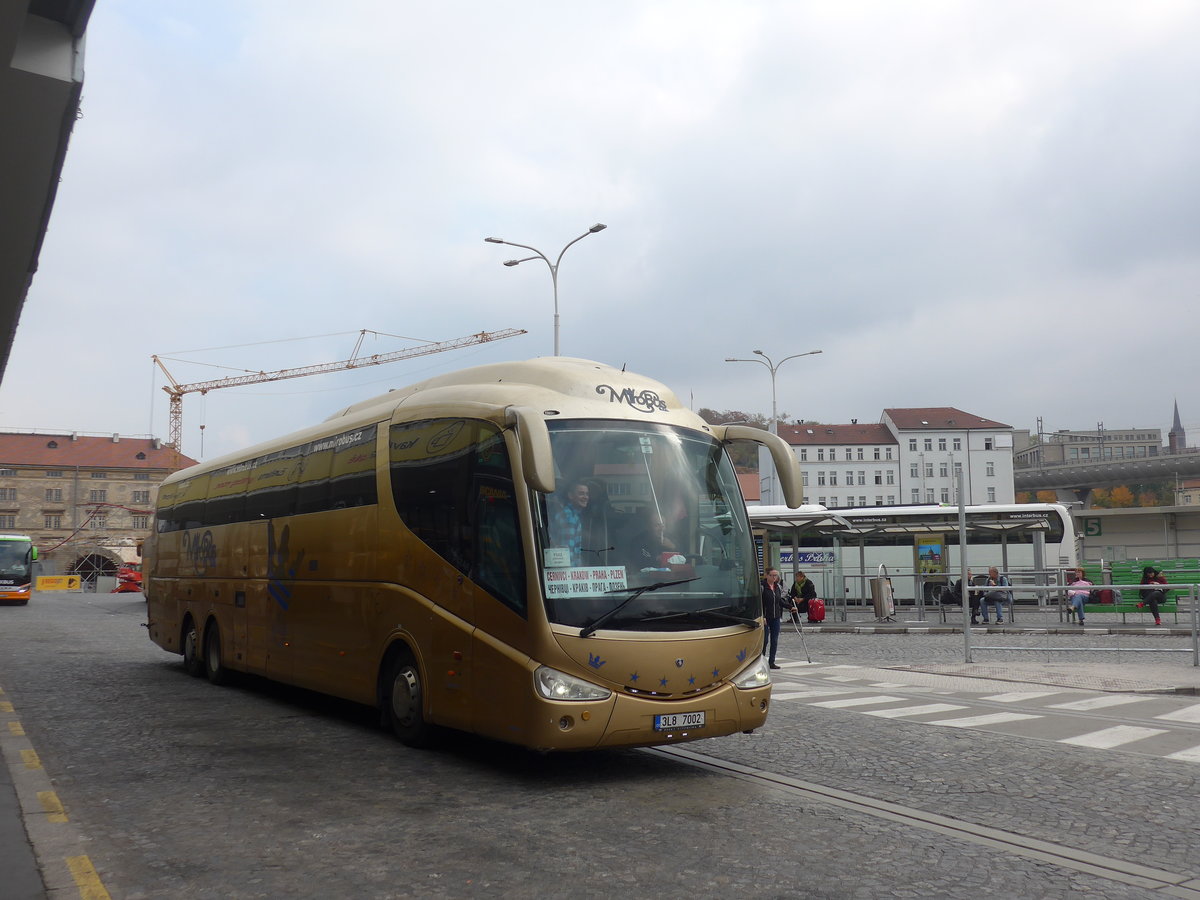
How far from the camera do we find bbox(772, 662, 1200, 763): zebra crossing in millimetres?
10742

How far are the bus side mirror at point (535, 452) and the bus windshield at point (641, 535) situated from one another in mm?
502

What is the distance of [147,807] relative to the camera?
7336 millimetres

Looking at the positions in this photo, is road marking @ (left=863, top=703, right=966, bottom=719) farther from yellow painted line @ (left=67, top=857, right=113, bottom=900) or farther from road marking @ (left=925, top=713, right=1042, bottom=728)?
yellow painted line @ (left=67, top=857, right=113, bottom=900)

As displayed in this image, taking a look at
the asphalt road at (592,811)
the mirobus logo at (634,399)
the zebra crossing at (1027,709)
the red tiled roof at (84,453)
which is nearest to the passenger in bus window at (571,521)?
the mirobus logo at (634,399)

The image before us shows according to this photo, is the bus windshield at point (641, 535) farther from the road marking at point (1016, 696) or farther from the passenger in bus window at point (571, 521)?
the road marking at point (1016, 696)

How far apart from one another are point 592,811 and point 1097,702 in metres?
9.01

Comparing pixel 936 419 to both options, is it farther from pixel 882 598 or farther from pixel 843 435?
pixel 882 598

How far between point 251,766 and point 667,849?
13.7ft

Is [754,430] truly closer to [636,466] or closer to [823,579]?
[636,466]

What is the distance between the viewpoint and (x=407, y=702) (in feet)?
31.7

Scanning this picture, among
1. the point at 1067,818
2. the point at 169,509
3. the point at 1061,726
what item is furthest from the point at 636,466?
the point at 169,509

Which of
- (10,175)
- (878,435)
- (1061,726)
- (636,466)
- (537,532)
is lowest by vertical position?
(1061,726)

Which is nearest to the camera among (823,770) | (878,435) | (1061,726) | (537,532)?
(537,532)

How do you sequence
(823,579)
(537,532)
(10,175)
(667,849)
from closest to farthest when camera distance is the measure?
(667,849) → (537,532) → (10,175) → (823,579)
